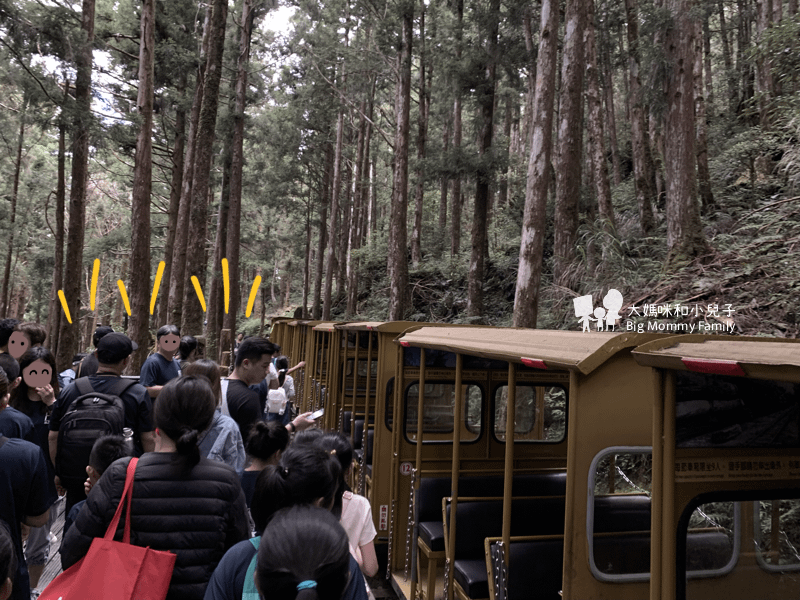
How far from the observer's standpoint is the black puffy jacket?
238cm

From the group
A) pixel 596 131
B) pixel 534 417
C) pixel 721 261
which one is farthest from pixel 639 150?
pixel 534 417

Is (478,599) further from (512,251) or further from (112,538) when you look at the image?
(512,251)

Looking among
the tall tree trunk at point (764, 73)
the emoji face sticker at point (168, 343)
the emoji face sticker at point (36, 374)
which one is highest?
the tall tree trunk at point (764, 73)

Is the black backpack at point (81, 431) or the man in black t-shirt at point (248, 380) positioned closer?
the black backpack at point (81, 431)

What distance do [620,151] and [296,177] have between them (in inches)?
649

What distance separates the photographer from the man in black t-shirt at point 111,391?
3.92 meters

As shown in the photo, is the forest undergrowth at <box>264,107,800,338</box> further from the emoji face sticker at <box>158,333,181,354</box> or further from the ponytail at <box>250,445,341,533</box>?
the ponytail at <box>250,445,341,533</box>

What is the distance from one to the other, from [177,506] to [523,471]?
4077 millimetres

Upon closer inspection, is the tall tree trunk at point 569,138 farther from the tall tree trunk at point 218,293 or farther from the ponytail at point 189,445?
the tall tree trunk at point 218,293

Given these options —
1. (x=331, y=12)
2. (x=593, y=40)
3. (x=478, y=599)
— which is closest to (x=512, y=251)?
(x=593, y=40)

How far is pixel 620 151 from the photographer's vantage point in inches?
1043

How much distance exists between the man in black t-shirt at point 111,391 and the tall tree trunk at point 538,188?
6111 mm

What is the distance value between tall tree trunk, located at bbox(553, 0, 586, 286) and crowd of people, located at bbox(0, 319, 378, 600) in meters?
7.88

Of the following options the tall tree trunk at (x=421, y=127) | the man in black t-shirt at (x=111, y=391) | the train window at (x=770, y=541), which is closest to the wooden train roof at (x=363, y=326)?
the man in black t-shirt at (x=111, y=391)
